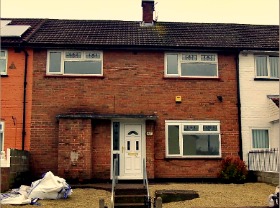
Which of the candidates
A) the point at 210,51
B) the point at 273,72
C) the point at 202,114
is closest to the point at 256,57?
the point at 273,72

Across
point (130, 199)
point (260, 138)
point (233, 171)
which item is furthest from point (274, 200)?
point (260, 138)

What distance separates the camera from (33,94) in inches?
654

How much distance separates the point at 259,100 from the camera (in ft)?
56.9

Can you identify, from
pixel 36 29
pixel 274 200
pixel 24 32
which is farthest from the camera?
pixel 36 29

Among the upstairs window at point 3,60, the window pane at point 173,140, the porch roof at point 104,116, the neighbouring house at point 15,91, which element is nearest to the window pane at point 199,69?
the window pane at point 173,140

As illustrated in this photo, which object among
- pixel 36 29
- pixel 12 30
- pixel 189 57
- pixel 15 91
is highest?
pixel 36 29

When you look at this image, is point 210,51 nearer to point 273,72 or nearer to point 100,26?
point 273,72

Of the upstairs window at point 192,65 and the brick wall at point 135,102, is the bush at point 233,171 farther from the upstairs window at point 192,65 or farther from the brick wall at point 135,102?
the upstairs window at point 192,65

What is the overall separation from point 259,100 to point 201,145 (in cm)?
321

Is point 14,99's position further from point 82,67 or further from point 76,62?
point 82,67

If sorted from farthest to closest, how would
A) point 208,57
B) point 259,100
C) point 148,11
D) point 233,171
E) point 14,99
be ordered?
point 148,11, point 208,57, point 259,100, point 14,99, point 233,171

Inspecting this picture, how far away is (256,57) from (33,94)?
31.4 ft

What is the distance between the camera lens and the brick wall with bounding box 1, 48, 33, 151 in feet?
53.3

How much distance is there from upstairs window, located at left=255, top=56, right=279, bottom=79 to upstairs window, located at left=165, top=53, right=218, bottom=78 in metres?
1.86
